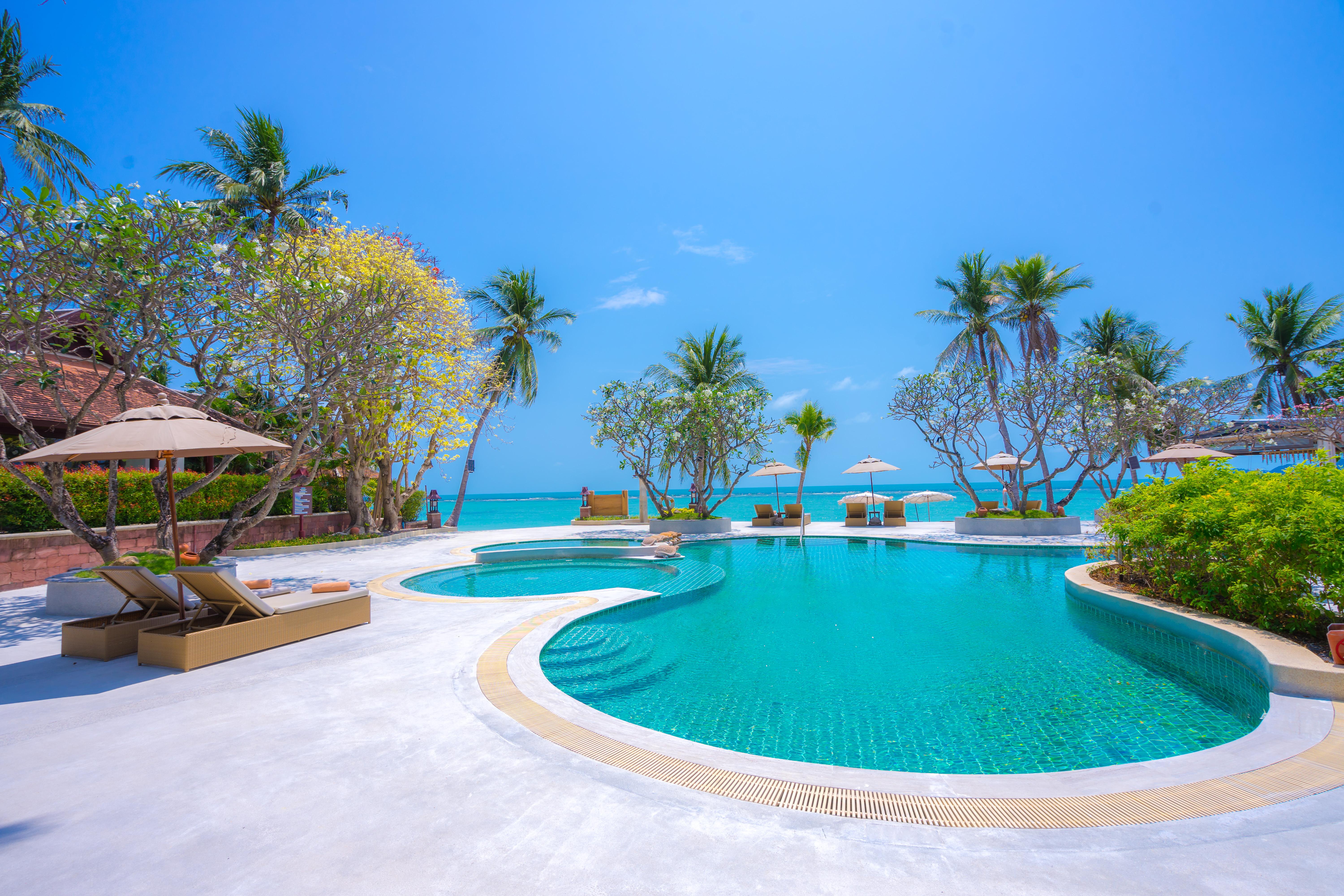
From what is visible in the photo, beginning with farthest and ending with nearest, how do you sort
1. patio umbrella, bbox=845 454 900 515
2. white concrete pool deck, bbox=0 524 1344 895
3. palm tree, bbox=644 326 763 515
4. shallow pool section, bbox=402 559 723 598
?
palm tree, bbox=644 326 763 515
patio umbrella, bbox=845 454 900 515
shallow pool section, bbox=402 559 723 598
white concrete pool deck, bbox=0 524 1344 895

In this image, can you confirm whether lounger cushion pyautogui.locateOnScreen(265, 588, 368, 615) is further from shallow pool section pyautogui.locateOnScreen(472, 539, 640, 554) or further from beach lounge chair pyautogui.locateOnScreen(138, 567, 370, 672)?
shallow pool section pyautogui.locateOnScreen(472, 539, 640, 554)

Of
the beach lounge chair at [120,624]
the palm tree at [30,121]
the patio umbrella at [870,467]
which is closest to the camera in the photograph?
the beach lounge chair at [120,624]


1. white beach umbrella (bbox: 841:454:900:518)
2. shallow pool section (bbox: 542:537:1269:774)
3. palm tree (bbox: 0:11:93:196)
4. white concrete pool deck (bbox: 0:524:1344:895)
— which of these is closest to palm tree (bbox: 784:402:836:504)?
white beach umbrella (bbox: 841:454:900:518)

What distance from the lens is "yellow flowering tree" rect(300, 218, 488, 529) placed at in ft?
54.0

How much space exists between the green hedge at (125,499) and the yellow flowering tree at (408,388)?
2.72 meters

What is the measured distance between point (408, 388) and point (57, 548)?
766cm

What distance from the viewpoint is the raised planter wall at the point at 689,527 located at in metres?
19.3

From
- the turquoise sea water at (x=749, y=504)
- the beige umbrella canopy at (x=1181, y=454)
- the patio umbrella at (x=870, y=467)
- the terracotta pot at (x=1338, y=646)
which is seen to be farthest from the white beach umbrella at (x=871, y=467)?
the terracotta pot at (x=1338, y=646)

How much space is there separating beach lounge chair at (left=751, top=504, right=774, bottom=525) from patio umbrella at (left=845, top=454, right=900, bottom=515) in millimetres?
3153

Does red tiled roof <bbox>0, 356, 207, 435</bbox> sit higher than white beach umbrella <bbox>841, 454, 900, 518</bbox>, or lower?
higher

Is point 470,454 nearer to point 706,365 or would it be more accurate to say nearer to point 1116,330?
point 706,365

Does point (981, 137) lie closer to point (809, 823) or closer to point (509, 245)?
point (809, 823)

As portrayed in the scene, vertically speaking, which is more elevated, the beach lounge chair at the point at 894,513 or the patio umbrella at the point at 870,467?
the patio umbrella at the point at 870,467

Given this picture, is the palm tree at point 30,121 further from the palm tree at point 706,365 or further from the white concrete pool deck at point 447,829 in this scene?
the palm tree at point 706,365
